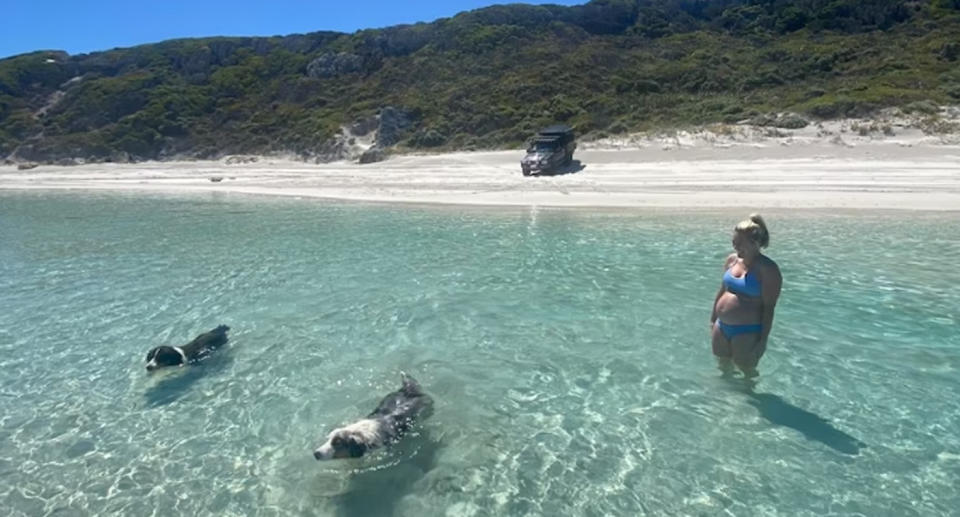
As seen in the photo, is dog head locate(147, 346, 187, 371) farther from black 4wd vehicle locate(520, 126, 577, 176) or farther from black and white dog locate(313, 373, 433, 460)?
black 4wd vehicle locate(520, 126, 577, 176)

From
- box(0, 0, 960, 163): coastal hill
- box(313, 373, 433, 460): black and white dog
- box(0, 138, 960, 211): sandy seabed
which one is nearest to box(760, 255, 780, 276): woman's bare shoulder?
box(313, 373, 433, 460): black and white dog

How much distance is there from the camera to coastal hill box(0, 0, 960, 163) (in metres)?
37.8

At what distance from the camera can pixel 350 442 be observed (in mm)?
5316

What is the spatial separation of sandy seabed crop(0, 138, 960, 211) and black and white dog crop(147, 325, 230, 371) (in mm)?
15628

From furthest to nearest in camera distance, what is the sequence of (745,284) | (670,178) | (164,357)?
(670,178) < (164,357) < (745,284)

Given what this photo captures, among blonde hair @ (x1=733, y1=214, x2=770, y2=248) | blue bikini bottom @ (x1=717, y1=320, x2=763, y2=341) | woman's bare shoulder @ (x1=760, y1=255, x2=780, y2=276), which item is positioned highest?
blonde hair @ (x1=733, y1=214, x2=770, y2=248)

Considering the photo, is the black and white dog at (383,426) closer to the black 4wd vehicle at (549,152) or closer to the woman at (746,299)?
the woman at (746,299)

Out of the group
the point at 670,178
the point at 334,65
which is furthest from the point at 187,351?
the point at 334,65

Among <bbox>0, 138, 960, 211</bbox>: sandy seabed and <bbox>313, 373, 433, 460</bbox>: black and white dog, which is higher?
<bbox>0, 138, 960, 211</bbox>: sandy seabed

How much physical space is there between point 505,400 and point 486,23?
216 feet

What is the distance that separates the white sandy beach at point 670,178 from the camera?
68.8ft

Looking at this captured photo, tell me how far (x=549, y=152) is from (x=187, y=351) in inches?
866

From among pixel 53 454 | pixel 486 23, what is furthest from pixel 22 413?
pixel 486 23

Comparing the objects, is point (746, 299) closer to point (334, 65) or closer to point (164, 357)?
point (164, 357)
